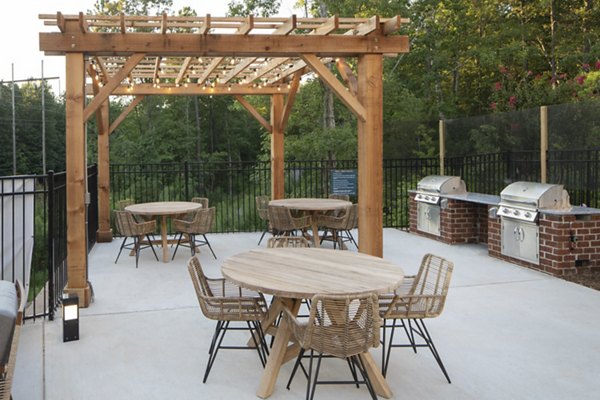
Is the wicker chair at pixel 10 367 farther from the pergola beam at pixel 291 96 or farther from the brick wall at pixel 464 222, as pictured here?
the brick wall at pixel 464 222

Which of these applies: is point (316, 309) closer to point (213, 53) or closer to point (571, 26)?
point (213, 53)

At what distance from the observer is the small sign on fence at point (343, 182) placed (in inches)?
435

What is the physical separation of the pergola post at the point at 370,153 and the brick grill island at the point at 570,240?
2167mm

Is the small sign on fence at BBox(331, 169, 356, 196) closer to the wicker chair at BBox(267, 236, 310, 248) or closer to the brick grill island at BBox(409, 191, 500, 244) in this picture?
the brick grill island at BBox(409, 191, 500, 244)

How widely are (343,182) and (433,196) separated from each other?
6.69 ft

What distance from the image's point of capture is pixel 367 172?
6.34 meters

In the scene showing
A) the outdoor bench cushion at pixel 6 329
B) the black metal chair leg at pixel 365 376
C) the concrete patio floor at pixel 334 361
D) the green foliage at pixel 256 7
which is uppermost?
the green foliage at pixel 256 7

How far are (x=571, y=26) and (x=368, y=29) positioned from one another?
45.3ft

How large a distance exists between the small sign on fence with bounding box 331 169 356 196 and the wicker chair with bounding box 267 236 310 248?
6.06 metres

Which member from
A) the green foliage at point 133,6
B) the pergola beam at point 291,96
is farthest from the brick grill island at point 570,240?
the green foliage at point 133,6

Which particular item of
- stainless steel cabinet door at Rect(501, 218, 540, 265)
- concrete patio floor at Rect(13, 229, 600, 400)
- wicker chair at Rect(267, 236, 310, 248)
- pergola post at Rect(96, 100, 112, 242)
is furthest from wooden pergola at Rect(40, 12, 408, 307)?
pergola post at Rect(96, 100, 112, 242)

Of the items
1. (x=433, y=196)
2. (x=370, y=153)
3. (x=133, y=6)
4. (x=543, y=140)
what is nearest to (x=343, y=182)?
(x=433, y=196)

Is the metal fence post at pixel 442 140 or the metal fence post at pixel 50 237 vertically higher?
the metal fence post at pixel 442 140

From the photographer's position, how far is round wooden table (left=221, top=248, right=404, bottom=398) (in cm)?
339
